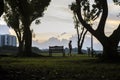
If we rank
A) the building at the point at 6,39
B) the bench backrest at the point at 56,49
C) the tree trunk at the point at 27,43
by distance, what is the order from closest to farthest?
1. the tree trunk at the point at 27,43
2. the bench backrest at the point at 56,49
3. the building at the point at 6,39

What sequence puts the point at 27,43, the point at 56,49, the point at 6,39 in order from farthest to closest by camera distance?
the point at 6,39 → the point at 56,49 → the point at 27,43

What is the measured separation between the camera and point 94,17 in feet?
268

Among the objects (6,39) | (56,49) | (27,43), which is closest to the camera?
(27,43)

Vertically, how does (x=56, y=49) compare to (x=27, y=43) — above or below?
below

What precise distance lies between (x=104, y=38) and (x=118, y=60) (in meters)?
2.05

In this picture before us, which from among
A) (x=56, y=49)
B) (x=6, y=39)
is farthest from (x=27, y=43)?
(x=6, y=39)

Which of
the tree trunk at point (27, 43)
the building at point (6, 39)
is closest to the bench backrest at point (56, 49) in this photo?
the tree trunk at point (27, 43)

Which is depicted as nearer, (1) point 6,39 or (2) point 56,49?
(2) point 56,49

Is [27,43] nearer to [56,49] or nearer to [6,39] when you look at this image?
[56,49]

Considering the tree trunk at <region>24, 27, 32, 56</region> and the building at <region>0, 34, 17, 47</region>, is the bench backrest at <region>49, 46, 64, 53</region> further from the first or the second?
the building at <region>0, 34, 17, 47</region>

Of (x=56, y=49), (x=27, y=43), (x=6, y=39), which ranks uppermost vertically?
(x=6, y=39)

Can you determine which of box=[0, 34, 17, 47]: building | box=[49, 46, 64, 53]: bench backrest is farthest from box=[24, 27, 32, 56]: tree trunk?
box=[0, 34, 17, 47]: building

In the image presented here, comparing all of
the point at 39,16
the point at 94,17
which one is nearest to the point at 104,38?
the point at 39,16

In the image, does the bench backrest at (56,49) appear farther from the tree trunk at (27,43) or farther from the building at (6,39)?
the building at (6,39)
